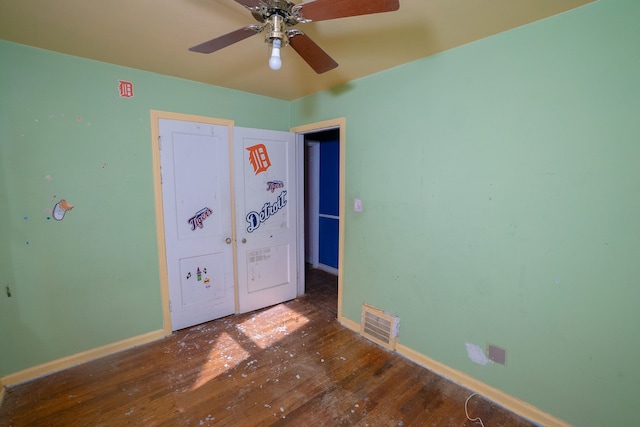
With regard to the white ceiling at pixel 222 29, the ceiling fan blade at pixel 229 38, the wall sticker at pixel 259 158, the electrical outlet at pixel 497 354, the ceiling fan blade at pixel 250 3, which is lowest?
the electrical outlet at pixel 497 354

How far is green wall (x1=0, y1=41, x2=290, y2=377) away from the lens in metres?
1.87

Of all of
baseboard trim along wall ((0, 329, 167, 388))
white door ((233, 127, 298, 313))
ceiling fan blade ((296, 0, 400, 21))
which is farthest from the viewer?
white door ((233, 127, 298, 313))

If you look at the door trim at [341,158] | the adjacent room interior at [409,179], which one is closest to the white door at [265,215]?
the door trim at [341,158]

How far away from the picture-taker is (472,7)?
1409mm

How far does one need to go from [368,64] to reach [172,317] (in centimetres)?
281

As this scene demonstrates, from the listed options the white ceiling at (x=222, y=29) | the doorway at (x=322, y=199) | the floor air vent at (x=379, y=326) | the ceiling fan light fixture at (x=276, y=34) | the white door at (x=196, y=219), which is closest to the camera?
the ceiling fan light fixture at (x=276, y=34)

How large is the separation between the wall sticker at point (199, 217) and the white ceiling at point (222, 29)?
1232mm

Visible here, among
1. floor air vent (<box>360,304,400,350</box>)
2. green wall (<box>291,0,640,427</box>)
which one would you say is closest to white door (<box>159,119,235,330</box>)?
floor air vent (<box>360,304,400,350</box>)

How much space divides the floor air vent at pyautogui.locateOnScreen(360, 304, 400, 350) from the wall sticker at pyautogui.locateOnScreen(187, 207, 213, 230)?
1.75 m

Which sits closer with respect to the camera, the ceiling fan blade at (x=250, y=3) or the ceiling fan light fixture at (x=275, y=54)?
the ceiling fan blade at (x=250, y=3)

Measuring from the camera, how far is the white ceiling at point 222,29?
4.63 ft

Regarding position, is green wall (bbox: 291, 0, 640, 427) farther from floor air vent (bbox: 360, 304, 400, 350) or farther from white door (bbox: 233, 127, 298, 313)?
white door (bbox: 233, 127, 298, 313)

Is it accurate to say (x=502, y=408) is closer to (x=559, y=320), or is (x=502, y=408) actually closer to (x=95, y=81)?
(x=559, y=320)

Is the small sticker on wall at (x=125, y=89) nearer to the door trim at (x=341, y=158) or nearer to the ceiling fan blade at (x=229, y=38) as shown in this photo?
the ceiling fan blade at (x=229, y=38)
